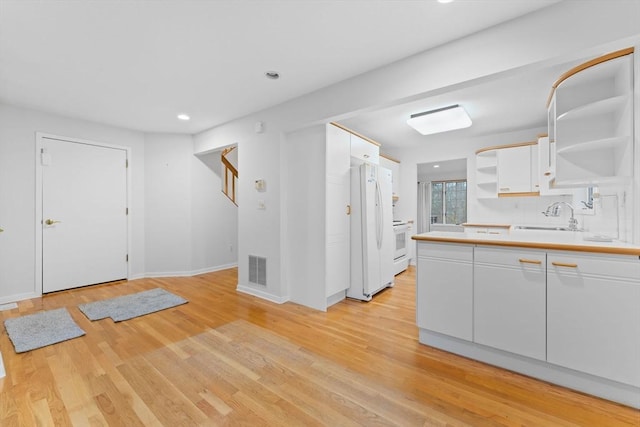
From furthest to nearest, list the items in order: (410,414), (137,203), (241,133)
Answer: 1. (137,203)
2. (241,133)
3. (410,414)

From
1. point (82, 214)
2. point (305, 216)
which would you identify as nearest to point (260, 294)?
point (305, 216)

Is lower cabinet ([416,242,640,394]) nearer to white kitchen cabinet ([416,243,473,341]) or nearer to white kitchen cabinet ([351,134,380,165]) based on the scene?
white kitchen cabinet ([416,243,473,341])

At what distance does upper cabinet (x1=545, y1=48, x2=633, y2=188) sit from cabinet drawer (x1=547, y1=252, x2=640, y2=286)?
23.7 inches

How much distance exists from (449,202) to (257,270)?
640 cm

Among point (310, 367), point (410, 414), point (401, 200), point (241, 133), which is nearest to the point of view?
point (410, 414)

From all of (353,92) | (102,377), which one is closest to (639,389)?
(353,92)

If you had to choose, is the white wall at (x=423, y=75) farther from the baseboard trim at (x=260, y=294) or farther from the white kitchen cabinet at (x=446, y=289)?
the white kitchen cabinet at (x=446, y=289)

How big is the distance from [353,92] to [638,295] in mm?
2600

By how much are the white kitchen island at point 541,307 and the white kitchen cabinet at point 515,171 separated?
2.88 metres

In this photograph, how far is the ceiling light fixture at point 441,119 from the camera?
3572mm

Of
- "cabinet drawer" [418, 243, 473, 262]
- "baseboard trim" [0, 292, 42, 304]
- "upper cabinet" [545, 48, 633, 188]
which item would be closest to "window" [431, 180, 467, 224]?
"upper cabinet" [545, 48, 633, 188]

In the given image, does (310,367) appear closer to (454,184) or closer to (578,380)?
(578,380)

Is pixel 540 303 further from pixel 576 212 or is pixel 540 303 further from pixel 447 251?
pixel 576 212

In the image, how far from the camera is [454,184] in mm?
7906
